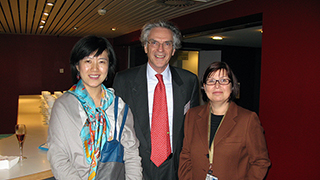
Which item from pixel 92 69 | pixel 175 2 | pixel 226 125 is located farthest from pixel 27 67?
pixel 226 125

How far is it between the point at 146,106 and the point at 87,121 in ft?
1.91

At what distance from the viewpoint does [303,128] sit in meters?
2.95

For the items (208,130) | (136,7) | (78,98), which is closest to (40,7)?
(136,7)

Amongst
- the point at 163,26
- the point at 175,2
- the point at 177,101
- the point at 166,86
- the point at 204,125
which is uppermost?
the point at 175,2

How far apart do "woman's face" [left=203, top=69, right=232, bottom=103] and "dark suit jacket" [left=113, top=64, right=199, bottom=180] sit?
367 mm

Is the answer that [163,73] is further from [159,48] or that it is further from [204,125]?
[204,125]

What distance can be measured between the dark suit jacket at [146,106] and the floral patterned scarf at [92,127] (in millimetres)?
402

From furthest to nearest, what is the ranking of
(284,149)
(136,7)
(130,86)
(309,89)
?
(136,7), (284,149), (309,89), (130,86)

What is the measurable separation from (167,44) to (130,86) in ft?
1.45

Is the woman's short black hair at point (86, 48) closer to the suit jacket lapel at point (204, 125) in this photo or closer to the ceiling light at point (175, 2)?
the suit jacket lapel at point (204, 125)

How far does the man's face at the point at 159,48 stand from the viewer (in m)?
1.87

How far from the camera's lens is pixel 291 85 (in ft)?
10.1

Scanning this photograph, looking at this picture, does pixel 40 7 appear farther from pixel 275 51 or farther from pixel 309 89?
pixel 309 89

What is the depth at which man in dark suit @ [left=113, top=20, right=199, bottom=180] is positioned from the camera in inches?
70.1
